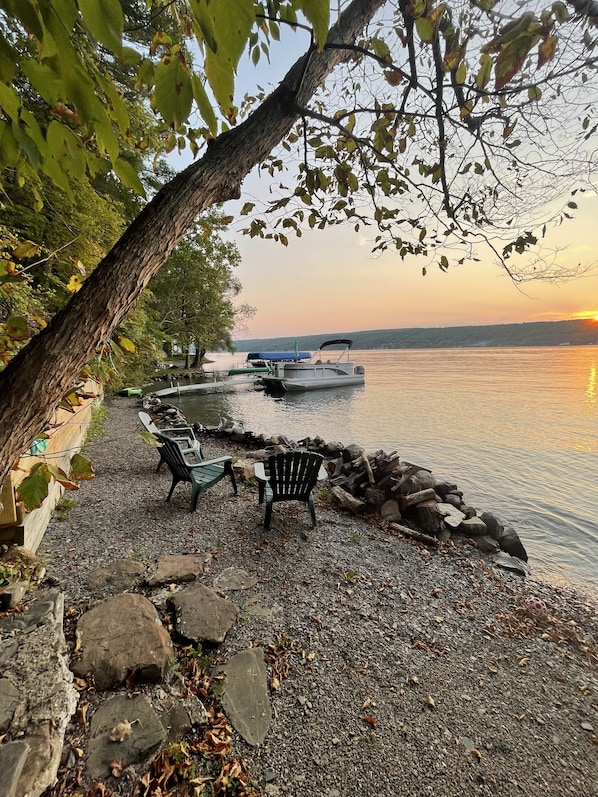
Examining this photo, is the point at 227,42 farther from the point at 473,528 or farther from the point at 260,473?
the point at 473,528

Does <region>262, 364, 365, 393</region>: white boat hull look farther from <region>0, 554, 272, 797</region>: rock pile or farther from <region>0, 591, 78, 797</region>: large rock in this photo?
<region>0, 591, 78, 797</region>: large rock

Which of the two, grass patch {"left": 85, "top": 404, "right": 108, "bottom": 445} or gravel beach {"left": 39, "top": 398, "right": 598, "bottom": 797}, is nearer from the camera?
gravel beach {"left": 39, "top": 398, "right": 598, "bottom": 797}

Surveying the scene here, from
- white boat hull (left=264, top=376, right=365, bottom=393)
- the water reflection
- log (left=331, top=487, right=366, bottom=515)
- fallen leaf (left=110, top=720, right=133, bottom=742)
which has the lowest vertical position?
the water reflection

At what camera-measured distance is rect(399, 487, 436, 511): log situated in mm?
4820

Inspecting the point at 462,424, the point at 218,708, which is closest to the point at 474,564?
the point at 218,708

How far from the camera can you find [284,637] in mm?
2557

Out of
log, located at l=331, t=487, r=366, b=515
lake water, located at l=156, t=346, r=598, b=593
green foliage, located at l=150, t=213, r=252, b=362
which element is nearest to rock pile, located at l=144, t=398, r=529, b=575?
log, located at l=331, t=487, r=366, b=515

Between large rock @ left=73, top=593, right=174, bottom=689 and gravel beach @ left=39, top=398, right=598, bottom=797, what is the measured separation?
0.34 metres

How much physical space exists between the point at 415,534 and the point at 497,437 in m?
8.42

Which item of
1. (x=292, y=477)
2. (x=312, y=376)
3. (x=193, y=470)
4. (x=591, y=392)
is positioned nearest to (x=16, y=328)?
(x=292, y=477)

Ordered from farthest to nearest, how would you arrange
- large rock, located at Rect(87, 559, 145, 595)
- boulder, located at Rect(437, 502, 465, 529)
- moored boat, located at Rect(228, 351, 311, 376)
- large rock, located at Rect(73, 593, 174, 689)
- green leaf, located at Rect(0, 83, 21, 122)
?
moored boat, located at Rect(228, 351, 311, 376) < boulder, located at Rect(437, 502, 465, 529) < large rock, located at Rect(87, 559, 145, 595) < large rock, located at Rect(73, 593, 174, 689) < green leaf, located at Rect(0, 83, 21, 122)

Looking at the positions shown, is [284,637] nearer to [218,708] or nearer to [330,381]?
[218,708]

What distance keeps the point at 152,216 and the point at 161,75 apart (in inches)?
24.9

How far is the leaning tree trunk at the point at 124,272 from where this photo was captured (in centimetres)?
108
